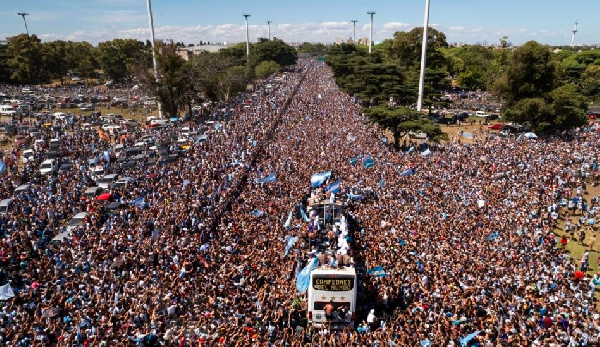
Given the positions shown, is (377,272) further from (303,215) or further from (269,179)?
(269,179)

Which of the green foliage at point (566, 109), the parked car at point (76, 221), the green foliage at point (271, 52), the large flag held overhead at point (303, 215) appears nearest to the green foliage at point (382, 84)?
the green foliage at point (566, 109)

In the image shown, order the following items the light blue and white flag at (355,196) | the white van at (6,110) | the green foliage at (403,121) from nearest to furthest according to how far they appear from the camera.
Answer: the light blue and white flag at (355,196), the green foliage at (403,121), the white van at (6,110)

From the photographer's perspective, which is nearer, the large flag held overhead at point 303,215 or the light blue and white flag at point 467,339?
the light blue and white flag at point 467,339

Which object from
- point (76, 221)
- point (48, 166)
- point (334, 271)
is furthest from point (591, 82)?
point (76, 221)

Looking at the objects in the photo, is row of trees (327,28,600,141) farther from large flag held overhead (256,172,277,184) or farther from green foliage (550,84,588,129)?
large flag held overhead (256,172,277,184)

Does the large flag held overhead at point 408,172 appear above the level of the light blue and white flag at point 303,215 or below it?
above

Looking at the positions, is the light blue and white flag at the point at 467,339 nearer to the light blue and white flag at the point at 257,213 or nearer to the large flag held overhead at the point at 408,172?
the light blue and white flag at the point at 257,213

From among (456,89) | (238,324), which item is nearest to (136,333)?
(238,324)
